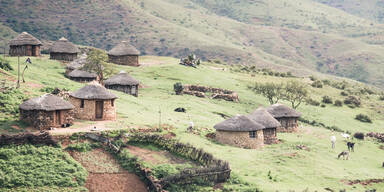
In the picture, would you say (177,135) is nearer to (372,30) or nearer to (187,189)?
(187,189)

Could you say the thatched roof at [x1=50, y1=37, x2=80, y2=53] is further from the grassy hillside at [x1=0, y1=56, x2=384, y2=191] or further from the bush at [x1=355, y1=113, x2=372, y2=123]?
the bush at [x1=355, y1=113, x2=372, y2=123]

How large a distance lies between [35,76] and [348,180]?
1144 inches

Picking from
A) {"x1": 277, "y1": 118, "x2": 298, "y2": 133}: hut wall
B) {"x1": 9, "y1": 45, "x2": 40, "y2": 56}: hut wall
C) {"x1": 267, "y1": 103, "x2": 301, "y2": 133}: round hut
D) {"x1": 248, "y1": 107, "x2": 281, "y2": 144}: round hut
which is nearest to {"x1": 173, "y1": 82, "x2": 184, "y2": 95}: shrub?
{"x1": 267, "y1": 103, "x2": 301, "y2": 133}: round hut

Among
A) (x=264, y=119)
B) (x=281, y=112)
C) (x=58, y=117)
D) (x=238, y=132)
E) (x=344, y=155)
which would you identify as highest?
(x=58, y=117)

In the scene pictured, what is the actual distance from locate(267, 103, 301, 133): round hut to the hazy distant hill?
82220 millimetres

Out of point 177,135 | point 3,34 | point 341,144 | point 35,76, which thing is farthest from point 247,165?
point 3,34

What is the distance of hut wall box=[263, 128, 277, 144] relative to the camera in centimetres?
4316

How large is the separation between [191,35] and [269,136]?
350 feet

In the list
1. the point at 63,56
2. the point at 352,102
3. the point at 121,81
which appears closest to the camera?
the point at 121,81

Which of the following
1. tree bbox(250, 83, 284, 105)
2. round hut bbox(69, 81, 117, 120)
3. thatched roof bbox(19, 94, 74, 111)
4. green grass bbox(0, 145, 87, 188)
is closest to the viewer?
green grass bbox(0, 145, 87, 188)

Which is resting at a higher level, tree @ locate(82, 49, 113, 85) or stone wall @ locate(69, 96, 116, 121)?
tree @ locate(82, 49, 113, 85)

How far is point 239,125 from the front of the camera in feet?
129

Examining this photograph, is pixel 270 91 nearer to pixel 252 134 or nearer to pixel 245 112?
pixel 245 112

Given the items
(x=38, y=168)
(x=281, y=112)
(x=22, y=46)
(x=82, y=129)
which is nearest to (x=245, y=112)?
(x=281, y=112)
